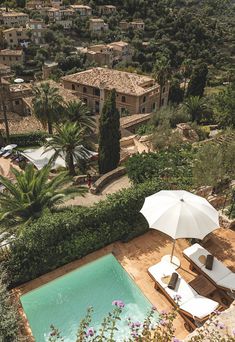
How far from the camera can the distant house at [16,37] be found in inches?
3415

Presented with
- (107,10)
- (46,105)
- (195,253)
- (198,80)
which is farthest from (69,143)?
(107,10)

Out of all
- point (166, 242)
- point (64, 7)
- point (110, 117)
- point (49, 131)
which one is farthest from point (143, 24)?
point (166, 242)

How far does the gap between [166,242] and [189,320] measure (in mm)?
4315

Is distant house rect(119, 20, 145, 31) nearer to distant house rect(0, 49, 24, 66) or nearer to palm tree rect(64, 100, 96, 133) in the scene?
distant house rect(0, 49, 24, 66)

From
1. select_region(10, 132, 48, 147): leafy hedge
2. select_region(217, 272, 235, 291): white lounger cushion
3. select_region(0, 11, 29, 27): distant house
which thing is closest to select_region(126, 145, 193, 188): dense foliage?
select_region(217, 272, 235, 291): white lounger cushion

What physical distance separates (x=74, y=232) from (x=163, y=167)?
7.77 metres

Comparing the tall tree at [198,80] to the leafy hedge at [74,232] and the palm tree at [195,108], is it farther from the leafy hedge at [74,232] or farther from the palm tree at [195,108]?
the leafy hedge at [74,232]

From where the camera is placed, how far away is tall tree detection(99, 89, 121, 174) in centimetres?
2381

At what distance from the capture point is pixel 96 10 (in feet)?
372

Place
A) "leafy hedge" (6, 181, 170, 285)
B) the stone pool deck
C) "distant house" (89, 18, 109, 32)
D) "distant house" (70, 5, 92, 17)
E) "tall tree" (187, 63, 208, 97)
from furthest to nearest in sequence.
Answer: "distant house" (70, 5, 92, 17), "distant house" (89, 18, 109, 32), "tall tree" (187, 63, 208, 97), "leafy hedge" (6, 181, 170, 285), the stone pool deck

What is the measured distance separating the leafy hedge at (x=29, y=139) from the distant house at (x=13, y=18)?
256 ft

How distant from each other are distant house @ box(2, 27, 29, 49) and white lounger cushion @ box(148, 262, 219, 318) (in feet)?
299

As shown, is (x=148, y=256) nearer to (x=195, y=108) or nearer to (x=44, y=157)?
(x=44, y=157)

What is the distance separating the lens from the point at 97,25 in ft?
325
